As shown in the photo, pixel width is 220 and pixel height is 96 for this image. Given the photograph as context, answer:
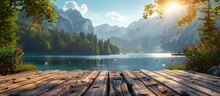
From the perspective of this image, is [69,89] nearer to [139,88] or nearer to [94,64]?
[139,88]

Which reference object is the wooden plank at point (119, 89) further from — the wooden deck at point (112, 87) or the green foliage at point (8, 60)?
the green foliage at point (8, 60)

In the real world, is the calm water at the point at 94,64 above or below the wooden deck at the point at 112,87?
below

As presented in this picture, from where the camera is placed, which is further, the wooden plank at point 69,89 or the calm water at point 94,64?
the calm water at point 94,64

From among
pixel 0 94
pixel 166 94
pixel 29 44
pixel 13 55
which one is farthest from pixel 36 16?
pixel 29 44

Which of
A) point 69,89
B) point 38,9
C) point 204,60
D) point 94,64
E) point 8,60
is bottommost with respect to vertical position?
point 94,64

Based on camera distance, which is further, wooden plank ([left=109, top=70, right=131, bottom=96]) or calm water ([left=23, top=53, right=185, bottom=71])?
calm water ([left=23, top=53, right=185, bottom=71])

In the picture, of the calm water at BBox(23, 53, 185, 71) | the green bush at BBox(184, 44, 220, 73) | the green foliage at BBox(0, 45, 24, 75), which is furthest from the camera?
the calm water at BBox(23, 53, 185, 71)

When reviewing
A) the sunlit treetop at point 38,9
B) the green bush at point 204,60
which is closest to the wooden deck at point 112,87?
the green bush at point 204,60

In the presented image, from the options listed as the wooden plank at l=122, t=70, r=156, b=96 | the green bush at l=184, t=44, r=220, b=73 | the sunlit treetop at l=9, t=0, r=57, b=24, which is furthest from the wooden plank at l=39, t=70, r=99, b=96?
the sunlit treetop at l=9, t=0, r=57, b=24

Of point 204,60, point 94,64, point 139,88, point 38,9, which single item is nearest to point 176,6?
point 204,60

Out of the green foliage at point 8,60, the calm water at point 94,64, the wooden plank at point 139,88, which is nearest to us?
the wooden plank at point 139,88

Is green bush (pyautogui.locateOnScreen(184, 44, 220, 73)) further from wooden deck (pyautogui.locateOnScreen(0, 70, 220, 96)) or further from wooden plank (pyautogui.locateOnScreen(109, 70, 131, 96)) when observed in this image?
Result: wooden plank (pyautogui.locateOnScreen(109, 70, 131, 96))

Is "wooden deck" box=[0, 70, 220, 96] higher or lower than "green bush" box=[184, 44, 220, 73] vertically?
lower

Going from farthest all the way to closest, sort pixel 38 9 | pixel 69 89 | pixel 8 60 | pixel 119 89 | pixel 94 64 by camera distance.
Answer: pixel 94 64 → pixel 38 9 → pixel 8 60 → pixel 69 89 → pixel 119 89
